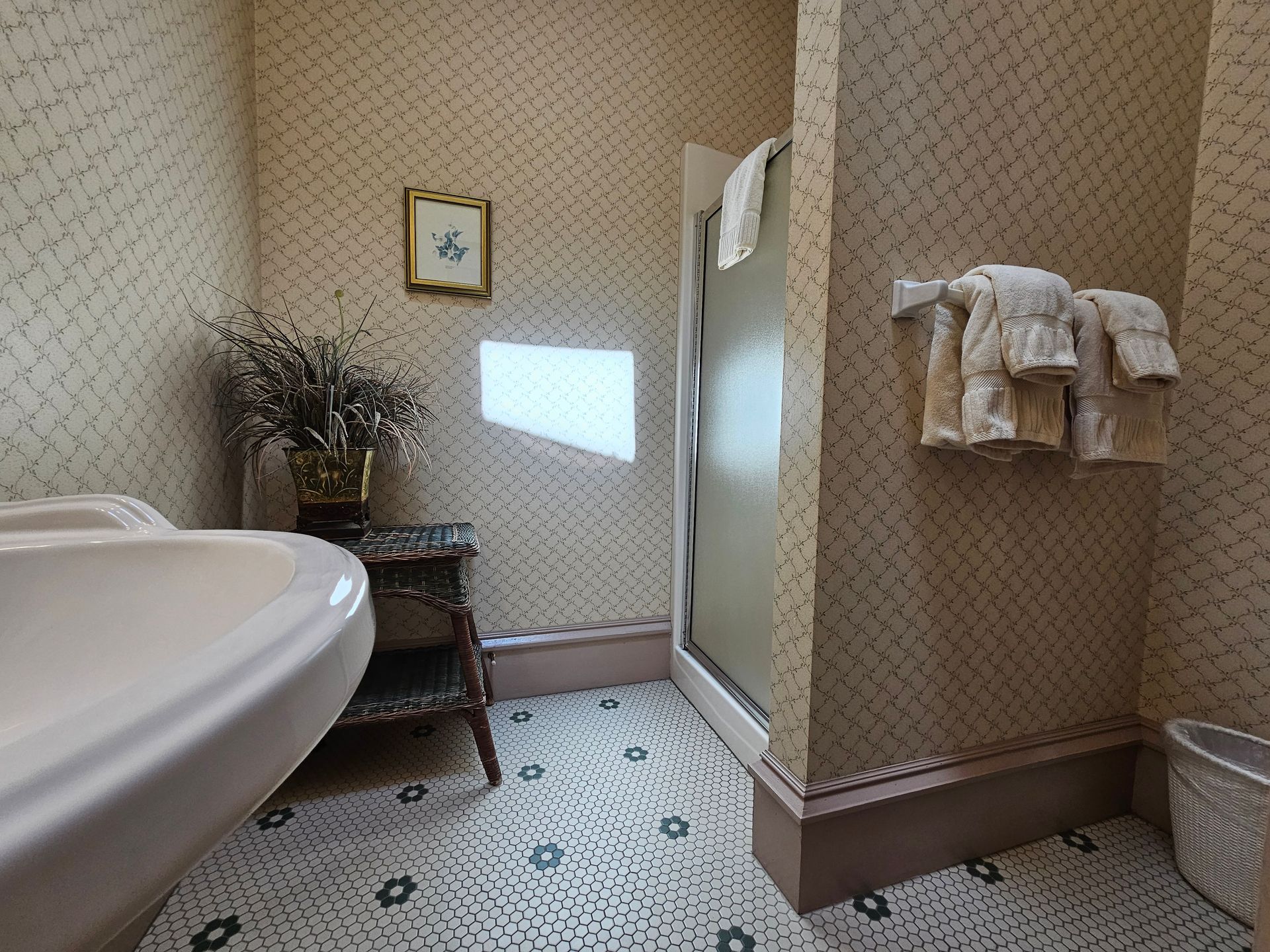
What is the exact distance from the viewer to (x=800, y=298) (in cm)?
101

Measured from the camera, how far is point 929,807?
1069mm

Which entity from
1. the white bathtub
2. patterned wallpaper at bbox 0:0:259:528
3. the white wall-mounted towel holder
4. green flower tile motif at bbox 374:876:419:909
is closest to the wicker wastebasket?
the white wall-mounted towel holder

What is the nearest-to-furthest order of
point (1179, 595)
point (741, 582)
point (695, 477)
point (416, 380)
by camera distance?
point (1179, 595)
point (741, 582)
point (416, 380)
point (695, 477)

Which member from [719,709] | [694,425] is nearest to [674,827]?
[719,709]

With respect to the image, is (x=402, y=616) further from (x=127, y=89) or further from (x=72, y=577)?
(x=127, y=89)

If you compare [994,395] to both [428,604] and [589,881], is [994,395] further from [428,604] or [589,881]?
[428,604]

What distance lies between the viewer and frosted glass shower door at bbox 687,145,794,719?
1.32 metres

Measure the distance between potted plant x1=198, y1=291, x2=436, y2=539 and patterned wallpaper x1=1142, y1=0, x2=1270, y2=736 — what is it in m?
1.84

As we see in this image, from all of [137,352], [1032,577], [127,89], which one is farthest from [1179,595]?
[127,89]

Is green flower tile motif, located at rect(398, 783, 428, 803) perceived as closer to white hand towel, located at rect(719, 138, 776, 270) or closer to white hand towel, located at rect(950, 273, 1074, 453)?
white hand towel, located at rect(950, 273, 1074, 453)

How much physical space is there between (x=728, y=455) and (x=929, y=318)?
2.24 feet

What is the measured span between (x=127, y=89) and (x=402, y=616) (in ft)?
4.41

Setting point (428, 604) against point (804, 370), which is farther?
point (428, 604)

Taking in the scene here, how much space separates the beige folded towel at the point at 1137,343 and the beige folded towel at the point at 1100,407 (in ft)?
0.05
